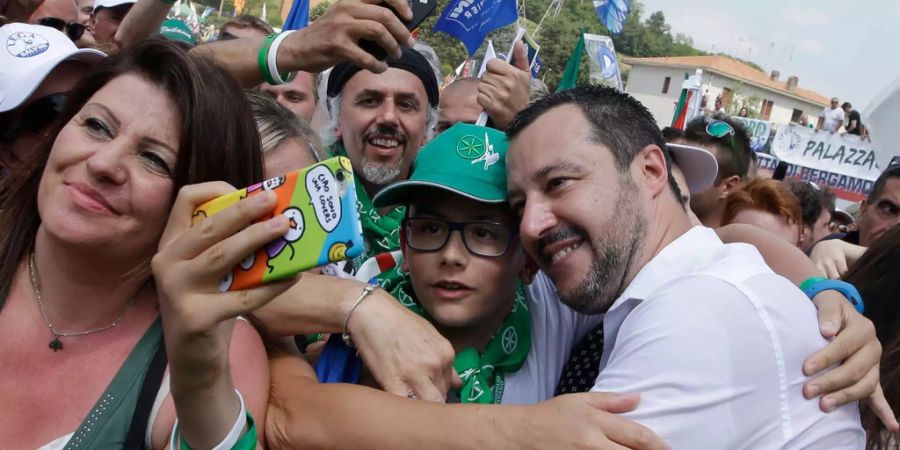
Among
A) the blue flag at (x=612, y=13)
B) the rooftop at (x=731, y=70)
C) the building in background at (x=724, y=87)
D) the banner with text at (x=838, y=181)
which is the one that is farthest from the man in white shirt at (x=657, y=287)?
the rooftop at (x=731, y=70)

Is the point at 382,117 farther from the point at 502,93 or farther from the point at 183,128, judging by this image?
the point at 183,128

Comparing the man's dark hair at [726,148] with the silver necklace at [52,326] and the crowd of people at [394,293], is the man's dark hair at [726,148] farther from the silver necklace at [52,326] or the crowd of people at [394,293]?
the silver necklace at [52,326]

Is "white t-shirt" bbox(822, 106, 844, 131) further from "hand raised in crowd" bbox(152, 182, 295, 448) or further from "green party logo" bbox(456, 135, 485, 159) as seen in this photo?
"hand raised in crowd" bbox(152, 182, 295, 448)

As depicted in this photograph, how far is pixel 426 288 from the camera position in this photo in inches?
87.8

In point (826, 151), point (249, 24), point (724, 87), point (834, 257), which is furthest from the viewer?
point (724, 87)

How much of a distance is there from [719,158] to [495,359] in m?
3.27

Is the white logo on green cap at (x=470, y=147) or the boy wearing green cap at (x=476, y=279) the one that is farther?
the white logo on green cap at (x=470, y=147)

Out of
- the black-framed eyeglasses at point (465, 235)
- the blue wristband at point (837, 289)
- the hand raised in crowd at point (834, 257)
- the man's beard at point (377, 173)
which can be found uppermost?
the blue wristband at point (837, 289)

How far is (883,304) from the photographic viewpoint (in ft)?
8.01

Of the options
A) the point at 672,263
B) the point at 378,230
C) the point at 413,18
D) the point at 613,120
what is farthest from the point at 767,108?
the point at 672,263

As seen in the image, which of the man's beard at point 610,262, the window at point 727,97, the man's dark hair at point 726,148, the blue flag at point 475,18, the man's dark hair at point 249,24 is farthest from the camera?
the window at point 727,97

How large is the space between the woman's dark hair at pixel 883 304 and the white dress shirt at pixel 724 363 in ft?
1.64

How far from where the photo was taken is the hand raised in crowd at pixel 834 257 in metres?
3.53

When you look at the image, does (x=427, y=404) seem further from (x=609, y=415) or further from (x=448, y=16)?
(x=448, y=16)
